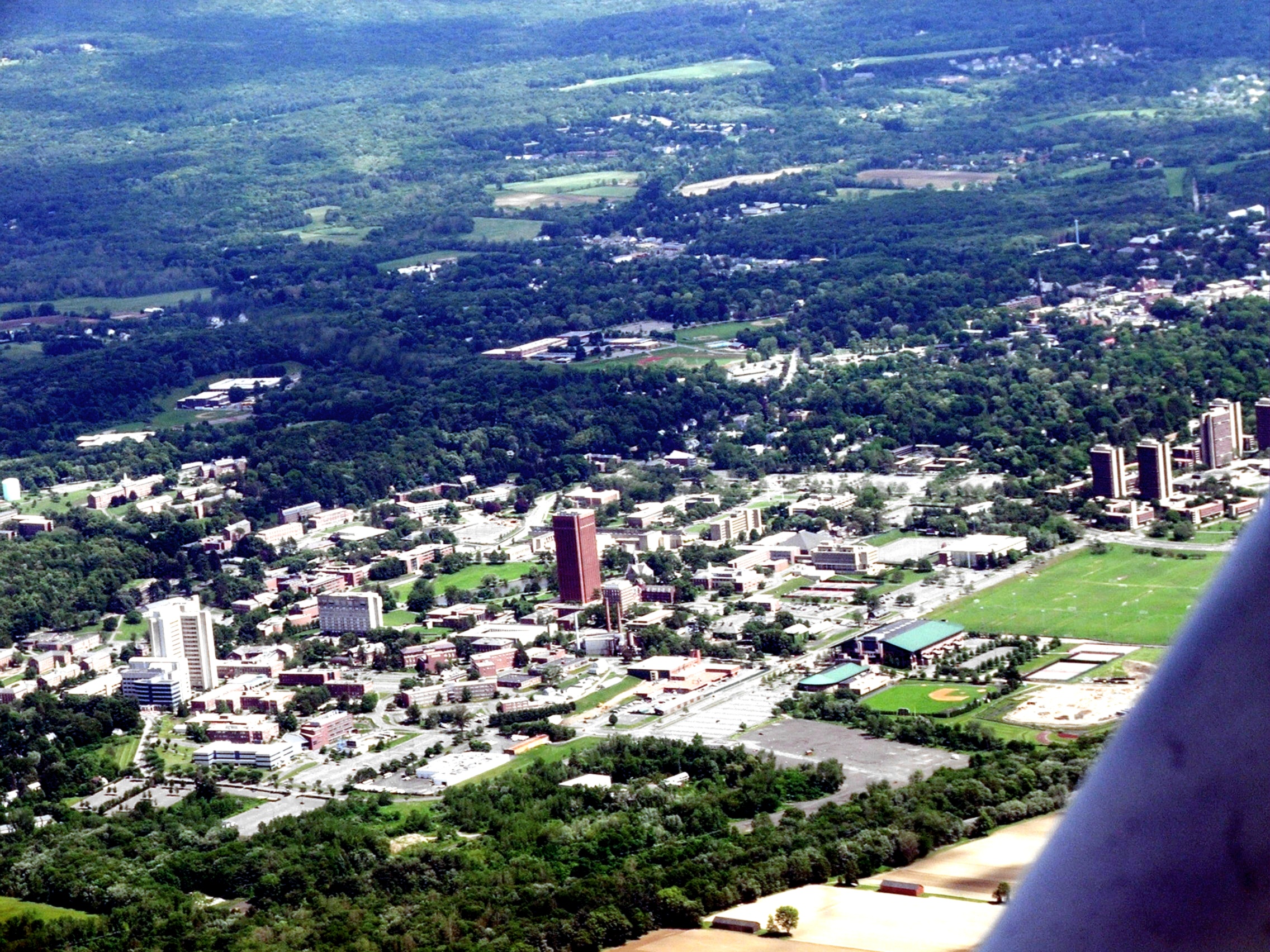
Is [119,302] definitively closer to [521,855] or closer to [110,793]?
[110,793]

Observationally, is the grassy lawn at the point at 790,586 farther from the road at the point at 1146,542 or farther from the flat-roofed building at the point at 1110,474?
the flat-roofed building at the point at 1110,474

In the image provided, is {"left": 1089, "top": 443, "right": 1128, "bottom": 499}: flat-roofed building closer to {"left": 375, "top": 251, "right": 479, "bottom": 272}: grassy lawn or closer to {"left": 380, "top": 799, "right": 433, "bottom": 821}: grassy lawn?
{"left": 380, "top": 799, "right": 433, "bottom": 821}: grassy lawn

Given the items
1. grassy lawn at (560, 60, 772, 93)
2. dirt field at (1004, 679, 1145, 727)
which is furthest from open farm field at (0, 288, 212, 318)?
dirt field at (1004, 679, 1145, 727)

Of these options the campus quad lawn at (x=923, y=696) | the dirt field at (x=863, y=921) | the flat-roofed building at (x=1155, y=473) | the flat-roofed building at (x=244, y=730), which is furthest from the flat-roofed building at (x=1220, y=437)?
the dirt field at (x=863, y=921)

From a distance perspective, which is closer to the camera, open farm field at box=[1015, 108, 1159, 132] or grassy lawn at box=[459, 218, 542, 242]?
grassy lawn at box=[459, 218, 542, 242]

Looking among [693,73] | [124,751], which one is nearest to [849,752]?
[124,751]
